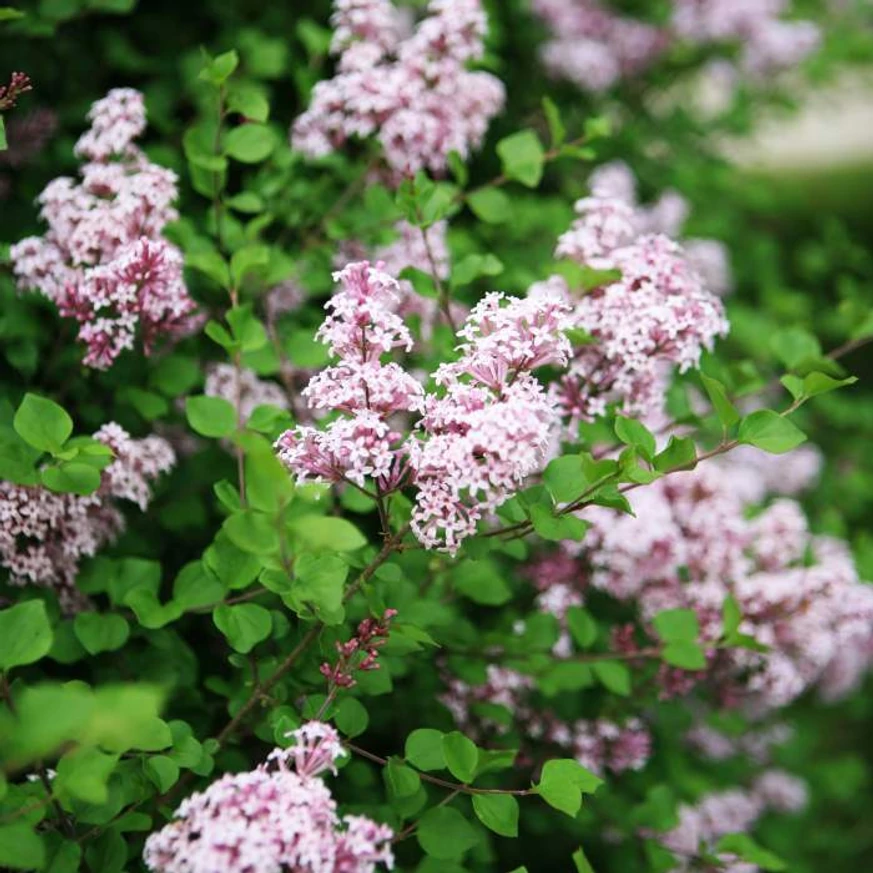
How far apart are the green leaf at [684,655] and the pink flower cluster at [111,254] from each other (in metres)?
0.90

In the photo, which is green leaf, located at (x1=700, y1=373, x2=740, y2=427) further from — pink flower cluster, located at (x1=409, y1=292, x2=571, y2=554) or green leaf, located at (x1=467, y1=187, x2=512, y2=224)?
green leaf, located at (x1=467, y1=187, x2=512, y2=224)

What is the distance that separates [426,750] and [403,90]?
1103mm

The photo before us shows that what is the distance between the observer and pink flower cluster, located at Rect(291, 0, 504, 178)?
5.60 feet

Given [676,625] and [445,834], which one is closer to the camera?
[445,834]

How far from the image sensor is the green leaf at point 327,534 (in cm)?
93

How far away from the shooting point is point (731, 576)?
5.86 ft

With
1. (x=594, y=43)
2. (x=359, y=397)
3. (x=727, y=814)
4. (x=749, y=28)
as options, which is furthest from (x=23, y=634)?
(x=749, y=28)

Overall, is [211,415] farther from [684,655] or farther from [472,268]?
[684,655]

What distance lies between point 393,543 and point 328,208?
100 centimetres

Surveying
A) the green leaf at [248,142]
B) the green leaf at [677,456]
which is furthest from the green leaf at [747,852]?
the green leaf at [248,142]

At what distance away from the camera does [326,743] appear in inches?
41.2

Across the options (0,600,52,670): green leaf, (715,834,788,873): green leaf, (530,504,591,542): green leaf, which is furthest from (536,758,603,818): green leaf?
(0,600,52,670): green leaf

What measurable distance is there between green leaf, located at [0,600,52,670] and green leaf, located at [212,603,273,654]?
Answer: 198 millimetres

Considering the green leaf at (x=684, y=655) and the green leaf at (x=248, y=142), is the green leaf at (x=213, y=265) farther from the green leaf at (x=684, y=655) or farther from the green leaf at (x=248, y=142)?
the green leaf at (x=684, y=655)
